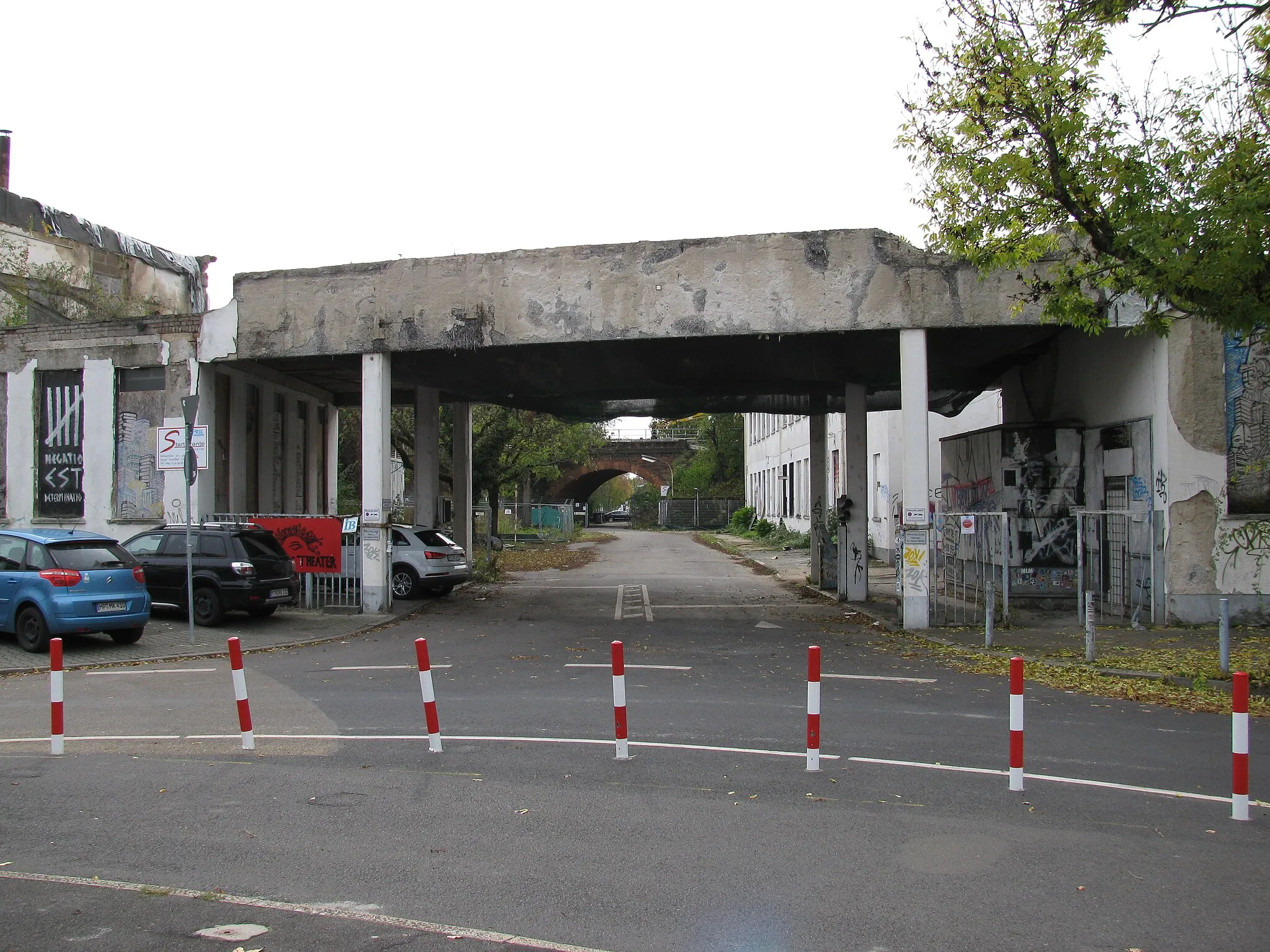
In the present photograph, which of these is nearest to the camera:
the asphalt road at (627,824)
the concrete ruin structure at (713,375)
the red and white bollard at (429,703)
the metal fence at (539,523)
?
the asphalt road at (627,824)

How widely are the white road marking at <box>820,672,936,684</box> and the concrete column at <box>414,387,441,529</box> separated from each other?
14.3m

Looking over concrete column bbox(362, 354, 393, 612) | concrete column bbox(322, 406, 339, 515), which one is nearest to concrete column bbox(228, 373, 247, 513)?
concrete column bbox(362, 354, 393, 612)

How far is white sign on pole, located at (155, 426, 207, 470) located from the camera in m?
15.2

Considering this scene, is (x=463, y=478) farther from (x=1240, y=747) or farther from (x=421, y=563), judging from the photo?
(x=1240, y=747)

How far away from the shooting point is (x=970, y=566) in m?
21.5

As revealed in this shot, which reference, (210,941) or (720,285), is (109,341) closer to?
(720,285)

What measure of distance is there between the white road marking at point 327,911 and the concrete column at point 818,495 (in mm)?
19318

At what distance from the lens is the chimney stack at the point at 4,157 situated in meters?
34.8

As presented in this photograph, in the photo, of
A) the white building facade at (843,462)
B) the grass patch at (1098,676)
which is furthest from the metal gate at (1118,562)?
the white building facade at (843,462)

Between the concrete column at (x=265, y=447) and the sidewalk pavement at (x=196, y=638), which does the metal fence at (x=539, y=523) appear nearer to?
the concrete column at (x=265, y=447)

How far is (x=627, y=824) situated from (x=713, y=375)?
48.6 ft

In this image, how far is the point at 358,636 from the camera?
15.9 metres

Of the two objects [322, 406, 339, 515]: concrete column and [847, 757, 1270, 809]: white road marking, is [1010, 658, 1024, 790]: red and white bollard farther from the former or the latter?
[322, 406, 339, 515]: concrete column

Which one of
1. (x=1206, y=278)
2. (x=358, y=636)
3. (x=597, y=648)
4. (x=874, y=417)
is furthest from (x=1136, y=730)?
(x=874, y=417)
